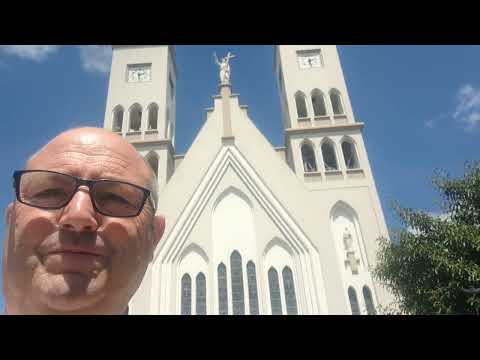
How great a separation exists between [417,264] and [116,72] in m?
20.7

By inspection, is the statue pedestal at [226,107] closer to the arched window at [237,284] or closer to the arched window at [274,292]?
the arched window at [237,284]

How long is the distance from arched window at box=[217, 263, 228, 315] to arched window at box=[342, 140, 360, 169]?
8824 mm

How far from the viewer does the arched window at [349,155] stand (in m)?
18.1

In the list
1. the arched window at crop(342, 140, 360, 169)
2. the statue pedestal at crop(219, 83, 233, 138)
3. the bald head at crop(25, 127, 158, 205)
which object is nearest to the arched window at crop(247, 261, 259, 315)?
the statue pedestal at crop(219, 83, 233, 138)

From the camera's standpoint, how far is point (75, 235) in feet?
4.49

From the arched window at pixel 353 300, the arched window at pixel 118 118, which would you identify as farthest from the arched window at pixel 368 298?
the arched window at pixel 118 118

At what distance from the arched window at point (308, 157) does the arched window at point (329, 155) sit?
0.62 m

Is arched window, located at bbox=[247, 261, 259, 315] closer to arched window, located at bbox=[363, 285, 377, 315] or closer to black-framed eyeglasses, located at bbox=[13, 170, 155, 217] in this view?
arched window, located at bbox=[363, 285, 377, 315]

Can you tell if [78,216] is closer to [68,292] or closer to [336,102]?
[68,292]

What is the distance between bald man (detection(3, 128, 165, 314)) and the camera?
1.33 meters

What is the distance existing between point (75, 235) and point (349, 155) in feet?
62.1
